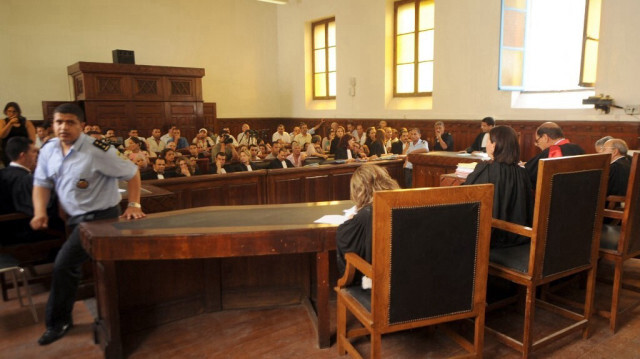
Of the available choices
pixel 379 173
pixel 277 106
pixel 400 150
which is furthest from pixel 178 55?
pixel 379 173

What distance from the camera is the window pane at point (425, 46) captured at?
10.4 m

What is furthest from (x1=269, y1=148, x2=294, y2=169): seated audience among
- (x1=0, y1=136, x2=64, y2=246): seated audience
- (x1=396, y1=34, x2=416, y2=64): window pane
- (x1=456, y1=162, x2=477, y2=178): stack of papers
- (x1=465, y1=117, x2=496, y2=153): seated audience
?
(x1=396, y1=34, x2=416, y2=64): window pane

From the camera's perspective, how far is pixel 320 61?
13.7 meters

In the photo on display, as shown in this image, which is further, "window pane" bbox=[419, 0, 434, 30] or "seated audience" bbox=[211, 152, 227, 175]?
"window pane" bbox=[419, 0, 434, 30]

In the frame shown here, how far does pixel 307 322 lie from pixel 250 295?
0.47 m

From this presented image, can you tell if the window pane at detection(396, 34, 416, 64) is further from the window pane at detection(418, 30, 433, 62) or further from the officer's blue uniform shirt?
the officer's blue uniform shirt

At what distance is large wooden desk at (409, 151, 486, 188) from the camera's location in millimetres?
5832

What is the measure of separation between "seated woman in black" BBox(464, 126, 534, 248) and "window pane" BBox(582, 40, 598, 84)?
5050 millimetres

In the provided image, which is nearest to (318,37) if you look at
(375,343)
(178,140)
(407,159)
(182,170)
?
(178,140)

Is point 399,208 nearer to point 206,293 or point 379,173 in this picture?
point 379,173

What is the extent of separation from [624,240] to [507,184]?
32.0 inches

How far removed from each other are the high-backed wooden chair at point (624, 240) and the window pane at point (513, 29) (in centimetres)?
600

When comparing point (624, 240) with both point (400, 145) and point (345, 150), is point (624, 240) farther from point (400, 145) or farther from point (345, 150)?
point (400, 145)

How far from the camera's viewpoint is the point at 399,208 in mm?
1966
